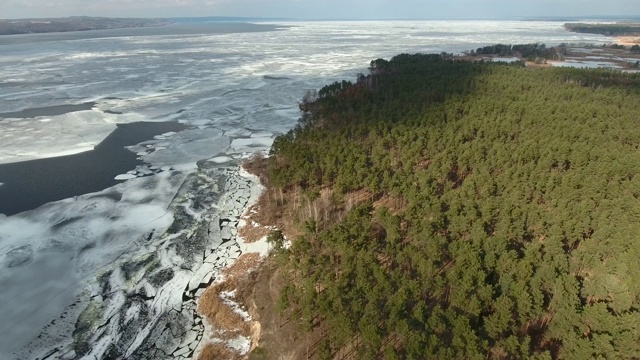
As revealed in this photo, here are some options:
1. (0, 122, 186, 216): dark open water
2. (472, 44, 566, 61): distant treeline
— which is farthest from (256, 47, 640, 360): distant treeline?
(472, 44, 566, 61): distant treeline

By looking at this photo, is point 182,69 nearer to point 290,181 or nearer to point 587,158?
point 290,181

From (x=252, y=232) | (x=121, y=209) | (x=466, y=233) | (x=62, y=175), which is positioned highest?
(x=466, y=233)

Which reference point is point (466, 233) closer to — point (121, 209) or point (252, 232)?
point (252, 232)

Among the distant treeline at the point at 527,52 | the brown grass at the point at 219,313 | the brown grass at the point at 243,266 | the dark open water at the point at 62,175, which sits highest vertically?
the distant treeline at the point at 527,52

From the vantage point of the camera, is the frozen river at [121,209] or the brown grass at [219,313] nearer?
the brown grass at [219,313]

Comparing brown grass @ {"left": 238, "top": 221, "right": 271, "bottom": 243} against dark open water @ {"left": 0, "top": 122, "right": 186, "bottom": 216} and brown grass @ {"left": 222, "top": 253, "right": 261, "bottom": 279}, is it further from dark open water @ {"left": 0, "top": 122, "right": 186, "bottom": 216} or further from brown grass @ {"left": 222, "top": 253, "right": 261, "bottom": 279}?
dark open water @ {"left": 0, "top": 122, "right": 186, "bottom": 216}

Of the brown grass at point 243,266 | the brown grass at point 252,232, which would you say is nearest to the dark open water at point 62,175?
the brown grass at point 252,232

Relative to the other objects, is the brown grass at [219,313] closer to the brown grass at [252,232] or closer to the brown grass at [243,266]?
the brown grass at [243,266]

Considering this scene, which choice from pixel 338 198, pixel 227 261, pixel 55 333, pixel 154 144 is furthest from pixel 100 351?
pixel 154 144

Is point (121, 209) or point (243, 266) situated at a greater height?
point (121, 209)

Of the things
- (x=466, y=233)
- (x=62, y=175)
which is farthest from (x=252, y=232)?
(x=62, y=175)

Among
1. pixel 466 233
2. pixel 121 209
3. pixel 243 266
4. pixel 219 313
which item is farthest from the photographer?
pixel 121 209
